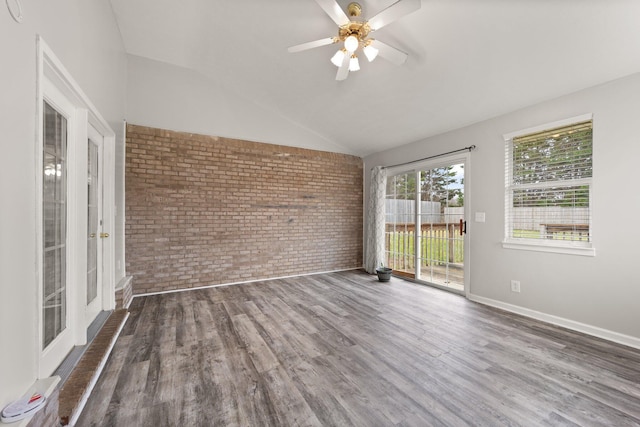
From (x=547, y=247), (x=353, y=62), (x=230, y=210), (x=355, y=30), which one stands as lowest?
(x=547, y=247)

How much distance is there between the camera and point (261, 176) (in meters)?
4.77

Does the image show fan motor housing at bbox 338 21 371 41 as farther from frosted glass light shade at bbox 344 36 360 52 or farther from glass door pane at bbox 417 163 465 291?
glass door pane at bbox 417 163 465 291

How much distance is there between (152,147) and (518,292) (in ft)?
17.7

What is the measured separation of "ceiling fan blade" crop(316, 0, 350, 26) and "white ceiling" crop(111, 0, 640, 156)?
433 millimetres

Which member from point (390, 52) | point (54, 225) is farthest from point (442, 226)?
point (54, 225)

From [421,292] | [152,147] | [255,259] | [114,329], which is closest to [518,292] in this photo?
[421,292]

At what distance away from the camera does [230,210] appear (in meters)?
4.51

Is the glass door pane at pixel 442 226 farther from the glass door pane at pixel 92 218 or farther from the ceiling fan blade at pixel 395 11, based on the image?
the glass door pane at pixel 92 218

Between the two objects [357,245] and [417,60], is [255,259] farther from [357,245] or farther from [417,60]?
→ [417,60]

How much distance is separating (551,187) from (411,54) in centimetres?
223

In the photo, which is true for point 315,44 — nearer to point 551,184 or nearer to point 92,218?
point 92,218

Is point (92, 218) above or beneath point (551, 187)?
beneath

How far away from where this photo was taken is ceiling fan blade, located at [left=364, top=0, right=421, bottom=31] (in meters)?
1.81

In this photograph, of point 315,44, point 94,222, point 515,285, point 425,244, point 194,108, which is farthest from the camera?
point 425,244
